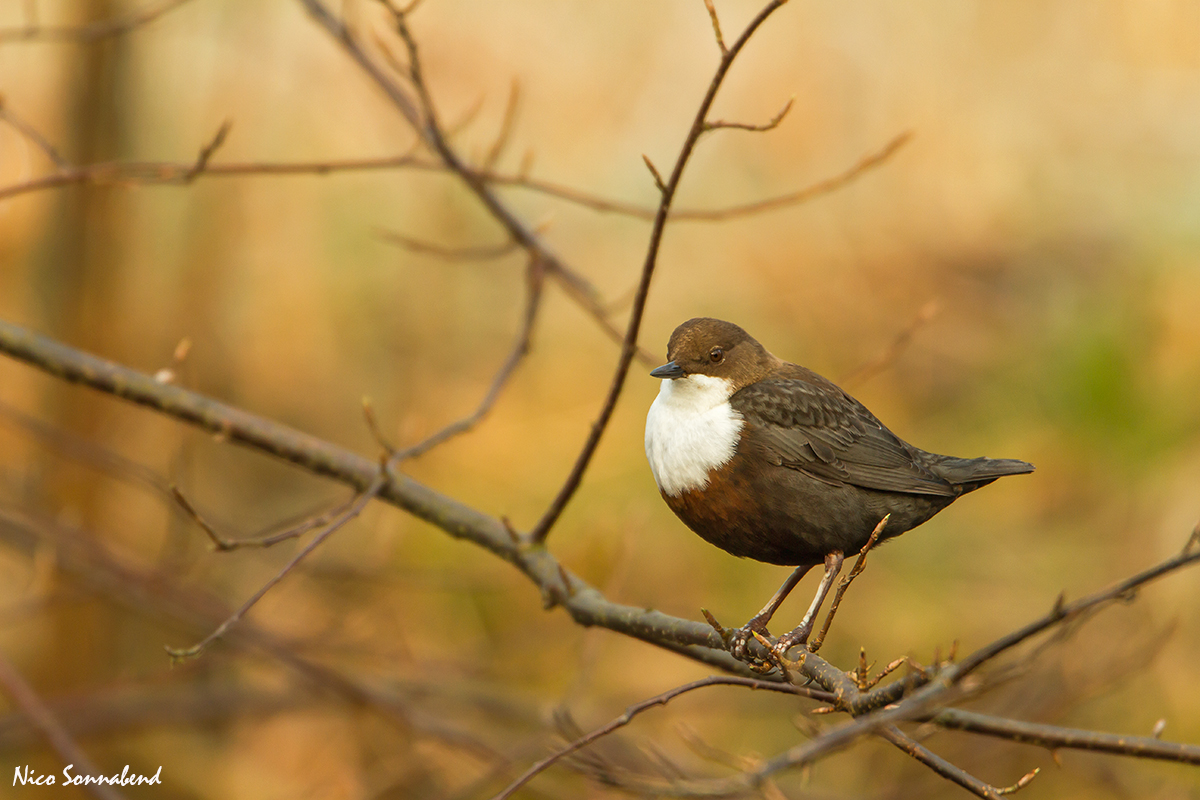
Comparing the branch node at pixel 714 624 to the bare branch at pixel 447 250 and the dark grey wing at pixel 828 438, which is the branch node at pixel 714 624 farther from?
the bare branch at pixel 447 250

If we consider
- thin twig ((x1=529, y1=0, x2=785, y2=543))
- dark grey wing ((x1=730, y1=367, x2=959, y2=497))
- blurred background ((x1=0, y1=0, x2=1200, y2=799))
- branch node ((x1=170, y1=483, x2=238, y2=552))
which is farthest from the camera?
blurred background ((x1=0, y1=0, x2=1200, y2=799))

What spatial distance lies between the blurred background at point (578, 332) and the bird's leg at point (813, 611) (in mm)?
2756

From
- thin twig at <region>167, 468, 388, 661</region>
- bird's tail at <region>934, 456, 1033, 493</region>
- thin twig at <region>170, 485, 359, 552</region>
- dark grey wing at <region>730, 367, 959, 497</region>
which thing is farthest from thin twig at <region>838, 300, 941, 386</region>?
thin twig at <region>170, 485, 359, 552</region>

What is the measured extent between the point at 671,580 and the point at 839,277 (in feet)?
12.1

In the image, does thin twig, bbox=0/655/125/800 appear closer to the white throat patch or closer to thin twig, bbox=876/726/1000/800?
the white throat patch

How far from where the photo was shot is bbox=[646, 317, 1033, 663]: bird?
248 centimetres

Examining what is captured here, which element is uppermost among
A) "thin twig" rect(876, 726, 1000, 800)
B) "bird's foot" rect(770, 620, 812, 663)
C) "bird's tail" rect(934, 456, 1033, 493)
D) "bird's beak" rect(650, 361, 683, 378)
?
"bird's beak" rect(650, 361, 683, 378)

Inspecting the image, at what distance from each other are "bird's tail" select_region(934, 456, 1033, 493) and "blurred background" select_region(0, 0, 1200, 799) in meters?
2.59

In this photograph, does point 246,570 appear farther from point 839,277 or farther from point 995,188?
point 995,188

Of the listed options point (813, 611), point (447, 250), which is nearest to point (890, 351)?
point (813, 611)

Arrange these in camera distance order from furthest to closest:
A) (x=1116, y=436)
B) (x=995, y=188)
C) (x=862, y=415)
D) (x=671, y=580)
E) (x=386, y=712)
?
(x=995, y=188)
(x=671, y=580)
(x=1116, y=436)
(x=386, y=712)
(x=862, y=415)

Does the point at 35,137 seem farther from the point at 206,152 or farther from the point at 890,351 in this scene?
the point at 890,351

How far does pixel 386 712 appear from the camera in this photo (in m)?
4.68

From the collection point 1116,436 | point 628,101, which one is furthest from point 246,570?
point 1116,436
